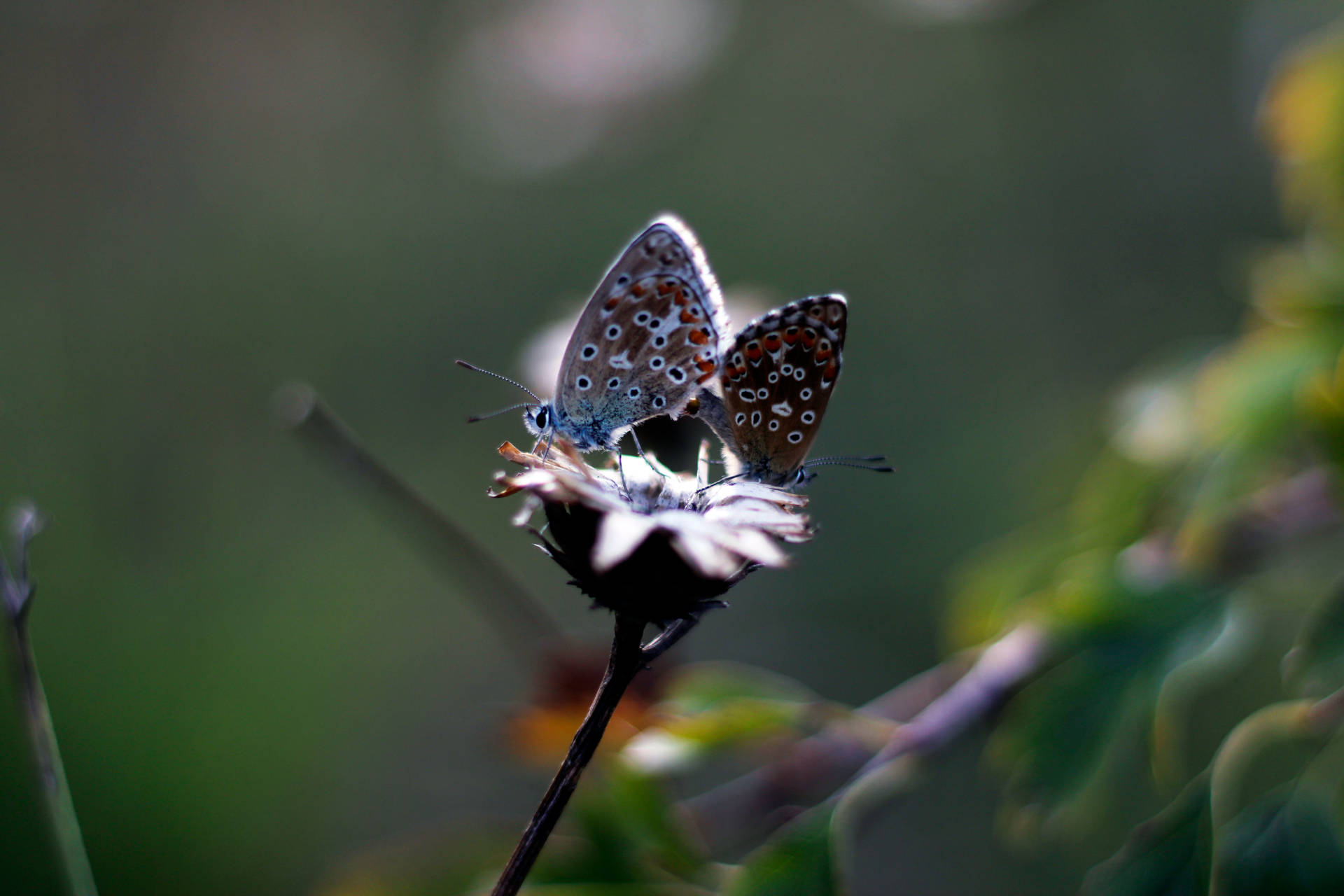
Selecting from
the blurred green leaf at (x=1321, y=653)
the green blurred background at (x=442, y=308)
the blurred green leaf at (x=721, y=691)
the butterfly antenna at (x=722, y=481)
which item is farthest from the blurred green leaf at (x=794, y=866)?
the green blurred background at (x=442, y=308)

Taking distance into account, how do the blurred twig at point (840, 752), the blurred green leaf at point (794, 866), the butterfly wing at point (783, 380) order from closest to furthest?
the blurred green leaf at point (794, 866), the butterfly wing at point (783, 380), the blurred twig at point (840, 752)

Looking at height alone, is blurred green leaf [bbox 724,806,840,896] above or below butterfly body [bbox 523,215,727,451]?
below

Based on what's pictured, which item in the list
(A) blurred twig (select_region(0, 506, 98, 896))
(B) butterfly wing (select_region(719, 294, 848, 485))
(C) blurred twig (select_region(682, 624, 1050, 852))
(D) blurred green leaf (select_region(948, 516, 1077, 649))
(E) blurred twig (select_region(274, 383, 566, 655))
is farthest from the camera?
(D) blurred green leaf (select_region(948, 516, 1077, 649))

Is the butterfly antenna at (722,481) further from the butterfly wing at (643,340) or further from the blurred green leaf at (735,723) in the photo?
the blurred green leaf at (735,723)

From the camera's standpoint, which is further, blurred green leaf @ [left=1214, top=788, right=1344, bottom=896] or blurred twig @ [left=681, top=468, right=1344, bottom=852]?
blurred twig @ [left=681, top=468, right=1344, bottom=852]

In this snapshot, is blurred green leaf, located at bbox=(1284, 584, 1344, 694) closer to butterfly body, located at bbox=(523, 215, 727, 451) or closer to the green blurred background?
butterfly body, located at bbox=(523, 215, 727, 451)

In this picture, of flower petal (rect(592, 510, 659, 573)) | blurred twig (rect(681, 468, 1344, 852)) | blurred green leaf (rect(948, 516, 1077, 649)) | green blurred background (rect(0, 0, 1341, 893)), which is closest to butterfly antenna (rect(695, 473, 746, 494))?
flower petal (rect(592, 510, 659, 573))

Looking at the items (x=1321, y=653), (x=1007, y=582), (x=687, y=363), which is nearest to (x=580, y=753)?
(x=687, y=363)
